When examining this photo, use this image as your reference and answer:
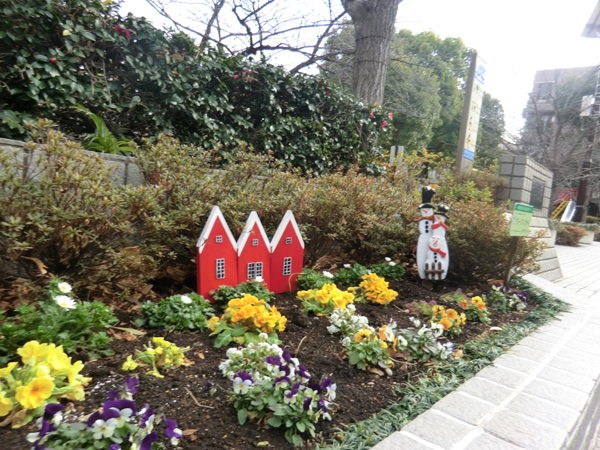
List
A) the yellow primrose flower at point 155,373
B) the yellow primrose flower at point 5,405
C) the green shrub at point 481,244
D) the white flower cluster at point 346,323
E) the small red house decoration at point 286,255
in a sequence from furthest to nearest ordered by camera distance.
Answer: the green shrub at point 481,244, the small red house decoration at point 286,255, the white flower cluster at point 346,323, the yellow primrose flower at point 155,373, the yellow primrose flower at point 5,405

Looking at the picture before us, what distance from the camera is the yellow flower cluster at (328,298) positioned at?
10.3 ft

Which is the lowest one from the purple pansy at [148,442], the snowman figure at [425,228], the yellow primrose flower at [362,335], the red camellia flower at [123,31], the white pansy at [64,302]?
the yellow primrose flower at [362,335]

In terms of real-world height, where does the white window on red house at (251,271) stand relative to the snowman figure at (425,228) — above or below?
below

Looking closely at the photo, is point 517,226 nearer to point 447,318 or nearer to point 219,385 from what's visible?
point 447,318

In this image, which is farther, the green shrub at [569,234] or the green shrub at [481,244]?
the green shrub at [569,234]

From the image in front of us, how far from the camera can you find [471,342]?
296 cm

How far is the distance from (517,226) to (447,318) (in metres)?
1.75

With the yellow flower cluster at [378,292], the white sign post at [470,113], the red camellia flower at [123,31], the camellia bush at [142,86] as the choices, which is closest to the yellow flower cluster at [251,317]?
the yellow flower cluster at [378,292]

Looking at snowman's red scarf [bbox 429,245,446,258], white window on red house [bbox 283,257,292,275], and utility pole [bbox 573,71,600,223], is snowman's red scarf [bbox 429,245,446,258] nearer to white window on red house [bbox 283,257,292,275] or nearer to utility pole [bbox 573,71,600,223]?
white window on red house [bbox 283,257,292,275]

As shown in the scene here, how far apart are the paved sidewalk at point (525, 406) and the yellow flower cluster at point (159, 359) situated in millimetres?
Answer: 1190

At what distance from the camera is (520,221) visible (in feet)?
13.6

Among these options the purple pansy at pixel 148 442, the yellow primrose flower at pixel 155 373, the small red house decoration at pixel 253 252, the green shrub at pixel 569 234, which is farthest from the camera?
the green shrub at pixel 569 234

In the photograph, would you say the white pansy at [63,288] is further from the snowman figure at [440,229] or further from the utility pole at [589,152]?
the utility pole at [589,152]

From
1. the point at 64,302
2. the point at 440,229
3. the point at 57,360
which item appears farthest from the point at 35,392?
the point at 440,229
